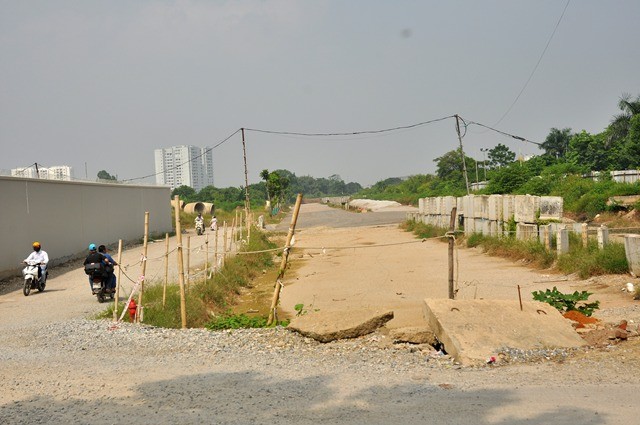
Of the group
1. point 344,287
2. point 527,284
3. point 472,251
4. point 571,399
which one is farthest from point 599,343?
point 472,251

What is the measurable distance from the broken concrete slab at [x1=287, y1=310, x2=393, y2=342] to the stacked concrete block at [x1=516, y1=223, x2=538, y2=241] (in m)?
11.7

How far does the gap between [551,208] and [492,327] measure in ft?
42.2

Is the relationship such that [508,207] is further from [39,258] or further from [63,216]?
[63,216]

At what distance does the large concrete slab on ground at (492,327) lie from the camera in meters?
7.59

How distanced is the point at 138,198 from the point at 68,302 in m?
21.3

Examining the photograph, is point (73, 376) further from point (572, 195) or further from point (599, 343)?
point (572, 195)

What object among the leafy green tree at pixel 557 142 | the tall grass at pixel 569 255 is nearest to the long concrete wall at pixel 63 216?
the tall grass at pixel 569 255

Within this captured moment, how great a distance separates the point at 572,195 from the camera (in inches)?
1355

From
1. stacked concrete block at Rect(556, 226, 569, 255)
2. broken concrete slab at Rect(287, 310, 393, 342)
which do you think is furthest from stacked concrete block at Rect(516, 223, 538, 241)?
broken concrete slab at Rect(287, 310, 393, 342)

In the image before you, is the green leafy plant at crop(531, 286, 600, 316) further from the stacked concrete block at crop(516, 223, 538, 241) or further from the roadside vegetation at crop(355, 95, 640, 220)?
the roadside vegetation at crop(355, 95, 640, 220)

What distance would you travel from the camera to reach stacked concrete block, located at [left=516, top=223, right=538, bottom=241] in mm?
19328

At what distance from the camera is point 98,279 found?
13711 mm

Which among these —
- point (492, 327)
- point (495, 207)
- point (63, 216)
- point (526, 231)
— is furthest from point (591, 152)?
point (492, 327)

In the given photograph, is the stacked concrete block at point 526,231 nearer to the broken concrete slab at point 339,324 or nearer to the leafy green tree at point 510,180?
the broken concrete slab at point 339,324
